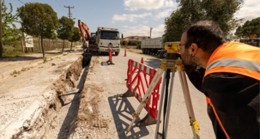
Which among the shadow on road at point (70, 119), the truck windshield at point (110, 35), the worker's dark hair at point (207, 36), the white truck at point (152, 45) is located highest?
the truck windshield at point (110, 35)

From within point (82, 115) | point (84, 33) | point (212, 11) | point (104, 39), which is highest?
point (212, 11)

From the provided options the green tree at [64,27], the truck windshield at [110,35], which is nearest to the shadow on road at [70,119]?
the truck windshield at [110,35]

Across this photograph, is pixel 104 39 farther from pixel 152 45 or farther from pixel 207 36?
pixel 207 36

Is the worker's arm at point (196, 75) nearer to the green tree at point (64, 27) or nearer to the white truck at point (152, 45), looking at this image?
the white truck at point (152, 45)

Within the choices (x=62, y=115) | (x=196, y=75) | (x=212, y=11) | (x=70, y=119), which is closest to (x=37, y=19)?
(x=62, y=115)

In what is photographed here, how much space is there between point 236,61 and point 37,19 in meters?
18.9

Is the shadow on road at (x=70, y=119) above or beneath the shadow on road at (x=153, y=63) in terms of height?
beneath

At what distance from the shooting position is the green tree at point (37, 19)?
17.2 meters

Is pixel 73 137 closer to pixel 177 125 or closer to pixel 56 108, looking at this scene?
pixel 177 125

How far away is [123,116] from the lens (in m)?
4.59

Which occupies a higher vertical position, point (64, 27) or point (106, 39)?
point (64, 27)

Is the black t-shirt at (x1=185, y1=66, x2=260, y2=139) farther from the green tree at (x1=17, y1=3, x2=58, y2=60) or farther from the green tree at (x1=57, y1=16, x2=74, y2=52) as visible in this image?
the green tree at (x1=57, y1=16, x2=74, y2=52)

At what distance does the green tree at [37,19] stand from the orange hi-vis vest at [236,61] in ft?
57.8

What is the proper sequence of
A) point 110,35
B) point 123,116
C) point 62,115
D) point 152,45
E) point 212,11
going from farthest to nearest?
1. point 152,45
2. point 110,35
3. point 212,11
4. point 62,115
5. point 123,116
